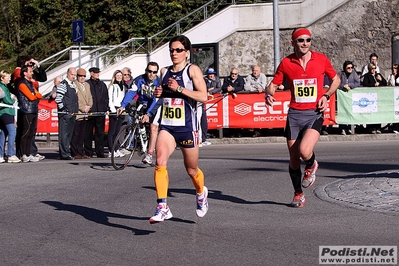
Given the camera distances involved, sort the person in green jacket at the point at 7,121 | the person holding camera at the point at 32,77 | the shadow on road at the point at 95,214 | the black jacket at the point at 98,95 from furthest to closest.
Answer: the black jacket at the point at 98,95 < the person holding camera at the point at 32,77 < the person in green jacket at the point at 7,121 < the shadow on road at the point at 95,214

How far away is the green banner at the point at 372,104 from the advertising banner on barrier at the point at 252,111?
438mm

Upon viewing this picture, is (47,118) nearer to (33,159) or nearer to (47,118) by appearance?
(47,118)

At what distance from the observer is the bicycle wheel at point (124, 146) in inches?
610

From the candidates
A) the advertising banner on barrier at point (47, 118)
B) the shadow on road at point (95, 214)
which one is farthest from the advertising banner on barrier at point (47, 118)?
the shadow on road at point (95, 214)

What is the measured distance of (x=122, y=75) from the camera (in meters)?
19.6

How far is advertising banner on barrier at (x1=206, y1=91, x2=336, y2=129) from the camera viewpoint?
22.9m

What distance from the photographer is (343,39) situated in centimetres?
3195

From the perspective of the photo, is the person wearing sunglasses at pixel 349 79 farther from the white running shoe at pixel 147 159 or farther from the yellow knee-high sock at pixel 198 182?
the yellow knee-high sock at pixel 198 182

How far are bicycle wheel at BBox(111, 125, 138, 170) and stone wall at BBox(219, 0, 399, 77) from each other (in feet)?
56.1

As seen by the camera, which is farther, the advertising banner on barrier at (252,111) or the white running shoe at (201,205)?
the advertising banner on barrier at (252,111)

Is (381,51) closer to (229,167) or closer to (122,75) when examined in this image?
(122,75)

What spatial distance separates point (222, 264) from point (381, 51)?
25.4 meters

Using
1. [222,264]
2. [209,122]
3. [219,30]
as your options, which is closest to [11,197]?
[222,264]

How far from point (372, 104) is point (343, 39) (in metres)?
9.69
